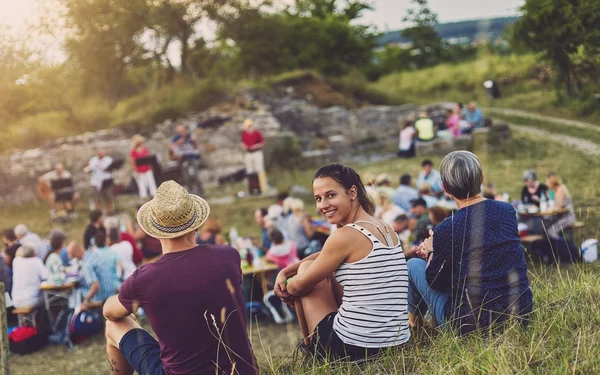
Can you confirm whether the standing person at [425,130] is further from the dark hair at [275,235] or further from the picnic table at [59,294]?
the picnic table at [59,294]

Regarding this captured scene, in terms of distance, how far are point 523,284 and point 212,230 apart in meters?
5.11

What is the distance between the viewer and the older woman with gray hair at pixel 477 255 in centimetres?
325

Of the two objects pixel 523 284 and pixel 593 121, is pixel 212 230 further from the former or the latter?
pixel 593 121

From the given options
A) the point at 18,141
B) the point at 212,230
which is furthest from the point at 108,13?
the point at 212,230

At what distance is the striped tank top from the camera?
124 inches

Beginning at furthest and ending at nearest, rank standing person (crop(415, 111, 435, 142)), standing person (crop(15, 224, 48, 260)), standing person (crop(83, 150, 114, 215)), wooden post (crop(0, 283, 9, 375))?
standing person (crop(415, 111, 435, 142)), standing person (crop(83, 150, 114, 215)), standing person (crop(15, 224, 48, 260)), wooden post (crop(0, 283, 9, 375))

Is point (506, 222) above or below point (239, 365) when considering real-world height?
above

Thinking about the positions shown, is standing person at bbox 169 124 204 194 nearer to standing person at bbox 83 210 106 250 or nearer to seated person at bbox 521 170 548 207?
standing person at bbox 83 210 106 250

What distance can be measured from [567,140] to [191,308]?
1102 cm

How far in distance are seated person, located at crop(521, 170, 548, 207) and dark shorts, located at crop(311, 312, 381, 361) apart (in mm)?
5474

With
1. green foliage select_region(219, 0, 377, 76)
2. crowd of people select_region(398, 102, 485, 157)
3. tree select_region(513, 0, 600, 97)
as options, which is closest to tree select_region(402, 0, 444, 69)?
green foliage select_region(219, 0, 377, 76)

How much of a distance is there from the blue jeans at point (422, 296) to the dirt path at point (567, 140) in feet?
24.3

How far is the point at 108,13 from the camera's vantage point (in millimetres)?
20484

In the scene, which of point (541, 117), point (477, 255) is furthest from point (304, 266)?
point (541, 117)
